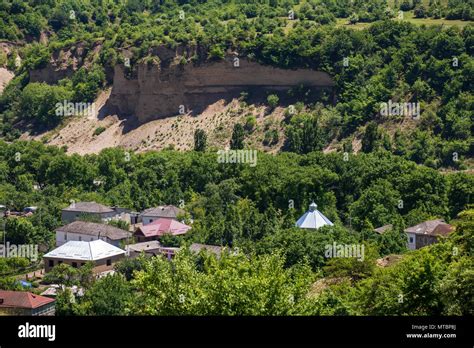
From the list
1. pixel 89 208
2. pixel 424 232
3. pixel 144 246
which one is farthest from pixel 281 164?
pixel 424 232

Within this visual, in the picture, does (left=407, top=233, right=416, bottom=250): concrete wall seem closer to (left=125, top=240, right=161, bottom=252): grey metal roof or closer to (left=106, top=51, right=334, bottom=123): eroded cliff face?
(left=125, top=240, right=161, bottom=252): grey metal roof

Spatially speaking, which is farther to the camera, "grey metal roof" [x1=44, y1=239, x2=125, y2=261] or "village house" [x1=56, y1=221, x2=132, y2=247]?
"village house" [x1=56, y1=221, x2=132, y2=247]

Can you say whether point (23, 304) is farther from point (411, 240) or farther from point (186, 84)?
point (186, 84)

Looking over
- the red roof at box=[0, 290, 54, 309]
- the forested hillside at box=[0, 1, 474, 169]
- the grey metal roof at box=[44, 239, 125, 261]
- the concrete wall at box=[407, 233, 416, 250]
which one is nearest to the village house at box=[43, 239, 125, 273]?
the grey metal roof at box=[44, 239, 125, 261]

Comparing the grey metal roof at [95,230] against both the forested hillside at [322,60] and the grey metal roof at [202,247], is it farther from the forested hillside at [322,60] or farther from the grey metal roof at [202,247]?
the forested hillside at [322,60]
